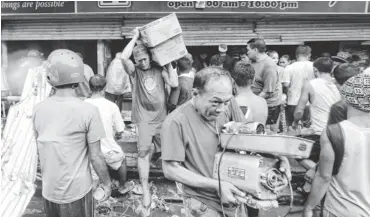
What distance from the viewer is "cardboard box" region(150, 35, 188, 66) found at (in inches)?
167

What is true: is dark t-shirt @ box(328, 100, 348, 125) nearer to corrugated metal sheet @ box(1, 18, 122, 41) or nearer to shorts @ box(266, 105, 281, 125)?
shorts @ box(266, 105, 281, 125)

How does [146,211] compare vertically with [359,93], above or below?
below

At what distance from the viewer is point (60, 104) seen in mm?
2635

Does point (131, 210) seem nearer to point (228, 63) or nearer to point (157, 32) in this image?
point (157, 32)

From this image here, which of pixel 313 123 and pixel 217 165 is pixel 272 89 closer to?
pixel 313 123

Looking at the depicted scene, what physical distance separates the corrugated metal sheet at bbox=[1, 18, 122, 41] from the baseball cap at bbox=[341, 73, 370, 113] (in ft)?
23.8

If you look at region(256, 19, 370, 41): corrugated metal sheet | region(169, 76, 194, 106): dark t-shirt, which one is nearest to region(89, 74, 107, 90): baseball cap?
region(169, 76, 194, 106): dark t-shirt

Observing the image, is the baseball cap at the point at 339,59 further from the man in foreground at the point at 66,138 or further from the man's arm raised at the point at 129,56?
the man in foreground at the point at 66,138

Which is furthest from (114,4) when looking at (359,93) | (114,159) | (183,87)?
(359,93)

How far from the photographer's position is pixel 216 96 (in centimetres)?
213

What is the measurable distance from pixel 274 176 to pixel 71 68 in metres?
1.77

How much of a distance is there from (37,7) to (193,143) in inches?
320

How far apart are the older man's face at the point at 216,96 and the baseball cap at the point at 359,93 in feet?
2.78

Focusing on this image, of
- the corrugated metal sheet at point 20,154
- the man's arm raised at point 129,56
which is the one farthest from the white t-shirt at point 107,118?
the corrugated metal sheet at point 20,154
